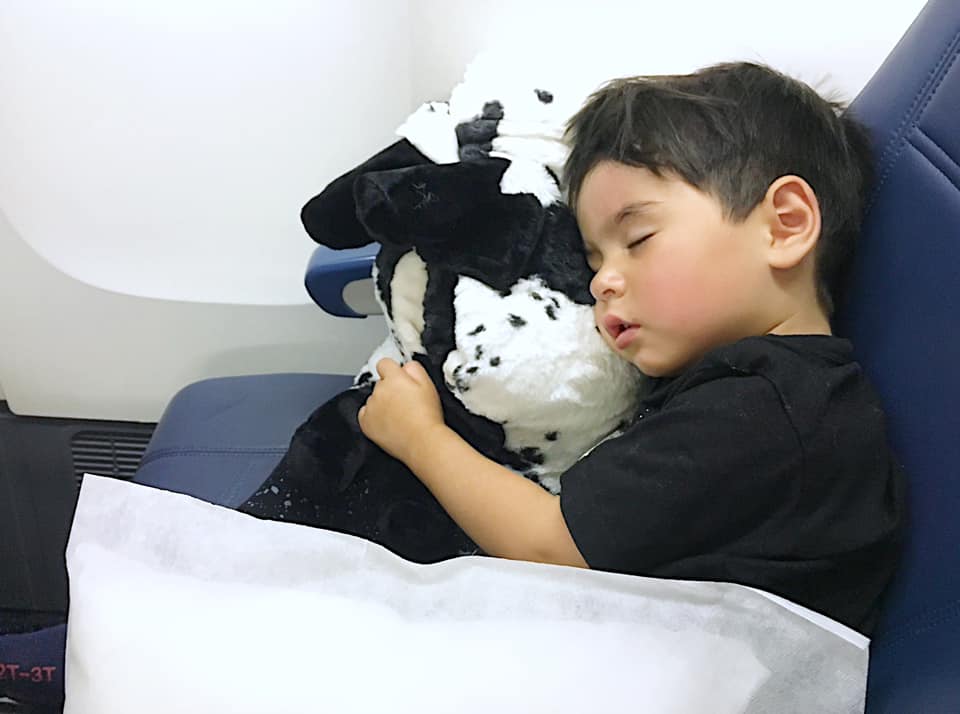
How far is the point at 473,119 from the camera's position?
874 mm

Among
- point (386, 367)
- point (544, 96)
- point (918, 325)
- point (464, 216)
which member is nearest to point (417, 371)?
point (386, 367)

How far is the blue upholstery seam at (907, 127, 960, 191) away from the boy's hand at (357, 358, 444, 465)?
0.43 metres

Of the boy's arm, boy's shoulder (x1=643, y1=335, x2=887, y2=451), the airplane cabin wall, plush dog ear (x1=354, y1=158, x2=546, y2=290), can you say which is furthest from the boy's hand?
the airplane cabin wall

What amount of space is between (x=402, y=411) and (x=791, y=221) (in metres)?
0.36

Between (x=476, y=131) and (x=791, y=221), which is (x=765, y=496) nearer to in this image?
(x=791, y=221)

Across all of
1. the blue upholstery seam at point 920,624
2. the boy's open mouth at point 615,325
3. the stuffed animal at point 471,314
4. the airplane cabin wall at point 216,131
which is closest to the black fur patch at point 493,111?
the stuffed animal at point 471,314

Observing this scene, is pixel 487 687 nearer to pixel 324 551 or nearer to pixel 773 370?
pixel 324 551

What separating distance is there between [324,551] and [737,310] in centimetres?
37

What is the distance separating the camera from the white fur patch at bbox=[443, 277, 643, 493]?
30.6 inches

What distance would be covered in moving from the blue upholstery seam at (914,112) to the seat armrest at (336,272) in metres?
0.47

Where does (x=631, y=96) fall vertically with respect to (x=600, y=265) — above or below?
above

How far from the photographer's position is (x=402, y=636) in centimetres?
58

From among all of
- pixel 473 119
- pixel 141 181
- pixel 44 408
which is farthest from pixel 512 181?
pixel 44 408

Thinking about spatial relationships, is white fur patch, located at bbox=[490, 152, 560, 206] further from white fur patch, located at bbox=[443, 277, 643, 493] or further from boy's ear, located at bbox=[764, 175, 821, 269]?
boy's ear, located at bbox=[764, 175, 821, 269]
